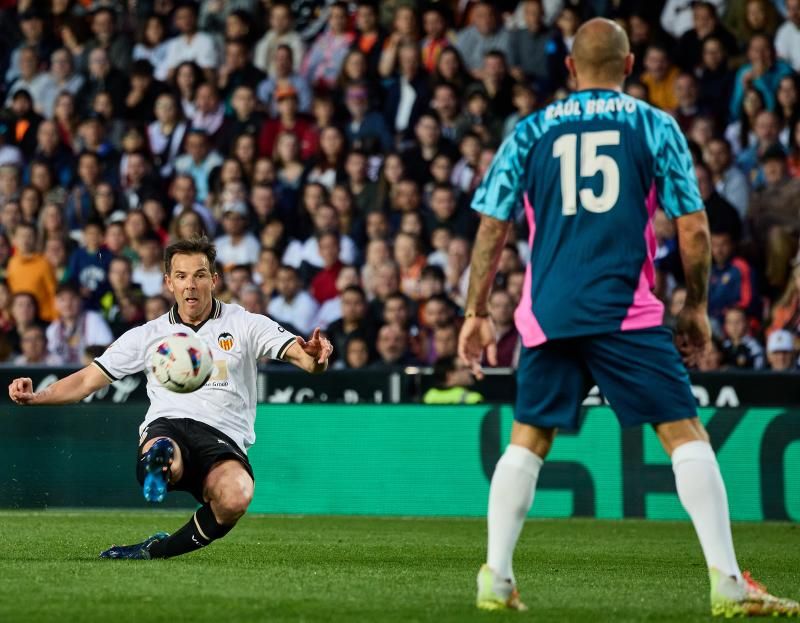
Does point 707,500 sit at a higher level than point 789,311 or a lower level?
lower

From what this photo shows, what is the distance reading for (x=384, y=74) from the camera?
16.8 metres

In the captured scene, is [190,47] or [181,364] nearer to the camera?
[181,364]

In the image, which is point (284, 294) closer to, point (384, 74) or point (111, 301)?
point (111, 301)

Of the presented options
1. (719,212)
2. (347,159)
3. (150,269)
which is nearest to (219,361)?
(719,212)

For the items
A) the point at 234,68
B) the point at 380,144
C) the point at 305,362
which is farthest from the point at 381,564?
the point at 234,68

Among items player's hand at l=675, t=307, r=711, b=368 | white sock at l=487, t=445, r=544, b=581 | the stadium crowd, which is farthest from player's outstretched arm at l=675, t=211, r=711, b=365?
the stadium crowd

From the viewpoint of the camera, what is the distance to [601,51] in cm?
608

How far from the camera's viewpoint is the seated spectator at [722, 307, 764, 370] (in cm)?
1345

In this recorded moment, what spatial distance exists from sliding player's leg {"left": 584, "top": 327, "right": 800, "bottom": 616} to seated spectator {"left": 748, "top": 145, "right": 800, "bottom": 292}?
8328mm

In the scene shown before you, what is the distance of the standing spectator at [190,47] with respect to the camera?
17891 millimetres

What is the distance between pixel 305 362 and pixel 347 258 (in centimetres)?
765

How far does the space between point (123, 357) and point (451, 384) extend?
5560 mm

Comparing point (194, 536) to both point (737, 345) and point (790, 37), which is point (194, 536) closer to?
point (737, 345)

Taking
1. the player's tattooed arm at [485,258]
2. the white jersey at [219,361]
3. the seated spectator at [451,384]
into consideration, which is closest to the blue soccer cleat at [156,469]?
the white jersey at [219,361]
